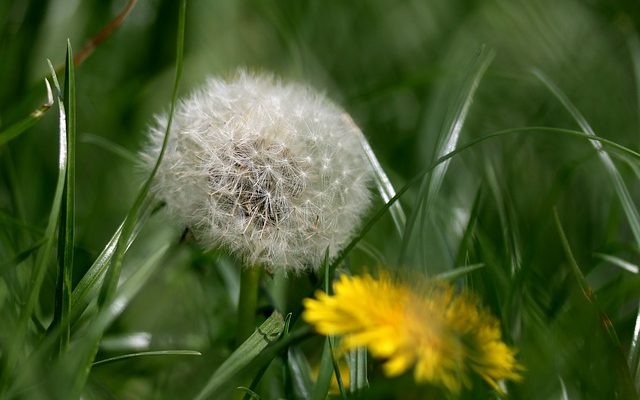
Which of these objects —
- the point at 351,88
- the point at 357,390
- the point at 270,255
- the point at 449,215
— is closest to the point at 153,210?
the point at 270,255

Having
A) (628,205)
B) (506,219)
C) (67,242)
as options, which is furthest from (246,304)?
(628,205)

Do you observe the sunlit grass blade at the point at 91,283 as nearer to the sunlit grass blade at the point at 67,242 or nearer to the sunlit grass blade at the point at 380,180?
the sunlit grass blade at the point at 67,242

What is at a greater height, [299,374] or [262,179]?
[262,179]

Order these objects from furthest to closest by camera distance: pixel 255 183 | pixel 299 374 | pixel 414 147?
pixel 414 147 < pixel 299 374 < pixel 255 183

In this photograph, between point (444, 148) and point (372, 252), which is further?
point (372, 252)

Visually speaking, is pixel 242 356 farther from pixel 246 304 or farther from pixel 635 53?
pixel 635 53

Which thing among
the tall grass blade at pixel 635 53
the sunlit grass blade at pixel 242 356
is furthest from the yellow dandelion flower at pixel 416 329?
the tall grass blade at pixel 635 53
